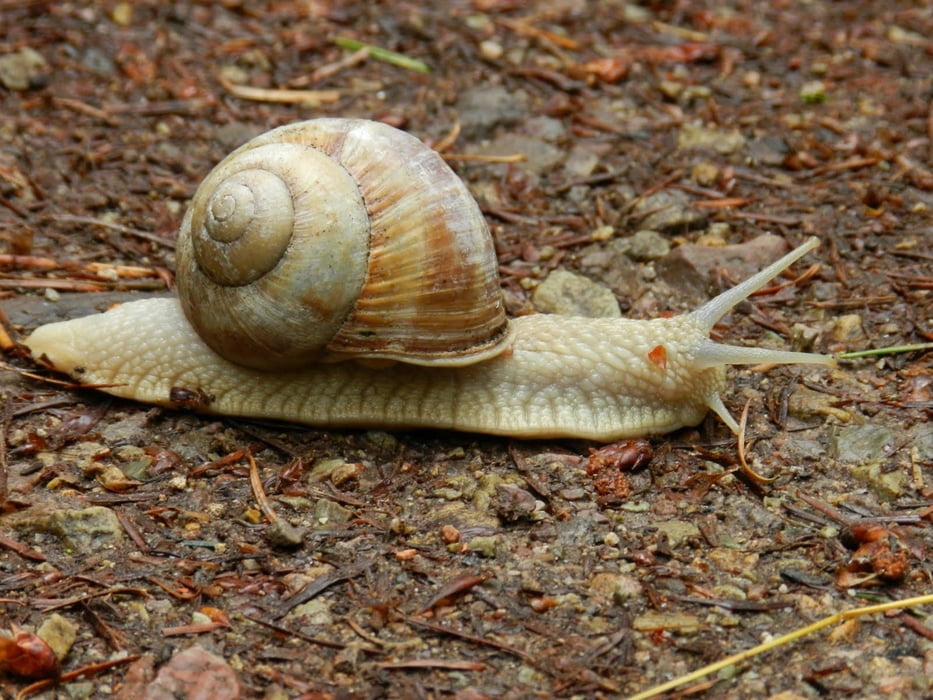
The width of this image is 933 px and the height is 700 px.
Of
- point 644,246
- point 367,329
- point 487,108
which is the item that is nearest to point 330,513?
point 367,329

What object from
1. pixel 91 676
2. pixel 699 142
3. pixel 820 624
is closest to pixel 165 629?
pixel 91 676

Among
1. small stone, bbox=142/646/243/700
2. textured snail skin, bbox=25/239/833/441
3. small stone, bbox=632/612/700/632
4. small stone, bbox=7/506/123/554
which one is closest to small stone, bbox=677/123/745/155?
textured snail skin, bbox=25/239/833/441

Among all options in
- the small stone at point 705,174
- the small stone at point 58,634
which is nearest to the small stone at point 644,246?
the small stone at point 705,174

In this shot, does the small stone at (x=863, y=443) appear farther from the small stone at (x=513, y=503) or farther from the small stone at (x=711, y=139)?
the small stone at (x=711, y=139)

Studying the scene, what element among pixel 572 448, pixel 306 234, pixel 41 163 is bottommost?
pixel 572 448

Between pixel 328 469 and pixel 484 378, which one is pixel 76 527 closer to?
pixel 328 469

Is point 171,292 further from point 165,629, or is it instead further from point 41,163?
point 165,629

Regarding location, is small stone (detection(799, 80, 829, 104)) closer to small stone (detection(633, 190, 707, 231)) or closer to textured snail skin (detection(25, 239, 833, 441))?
small stone (detection(633, 190, 707, 231))
